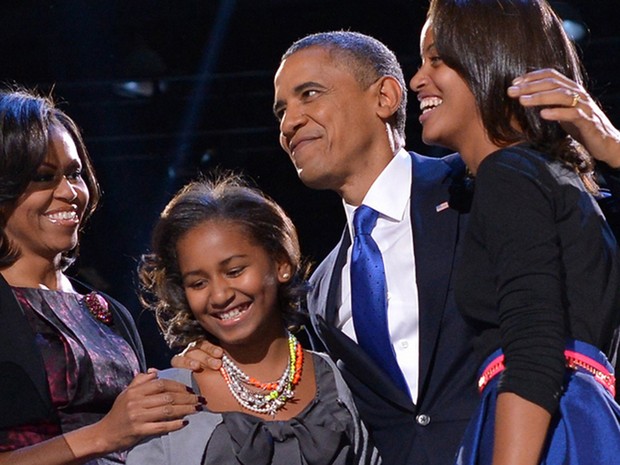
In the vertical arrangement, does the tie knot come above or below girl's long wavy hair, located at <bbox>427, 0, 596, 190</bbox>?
below

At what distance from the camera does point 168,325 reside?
2.41 metres

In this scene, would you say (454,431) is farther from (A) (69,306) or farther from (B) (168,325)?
(A) (69,306)

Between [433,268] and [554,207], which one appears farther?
[433,268]

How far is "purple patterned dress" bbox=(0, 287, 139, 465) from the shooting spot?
7.99 feet

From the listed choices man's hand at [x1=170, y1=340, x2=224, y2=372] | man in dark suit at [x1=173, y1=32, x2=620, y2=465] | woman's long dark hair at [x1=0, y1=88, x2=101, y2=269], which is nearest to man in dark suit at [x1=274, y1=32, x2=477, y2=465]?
man in dark suit at [x1=173, y1=32, x2=620, y2=465]

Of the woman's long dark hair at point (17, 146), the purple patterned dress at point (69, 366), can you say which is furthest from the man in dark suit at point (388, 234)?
the woman's long dark hair at point (17, 146)

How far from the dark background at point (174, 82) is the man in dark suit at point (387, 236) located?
1.66 metres

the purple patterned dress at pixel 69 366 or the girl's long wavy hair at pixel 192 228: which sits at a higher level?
the girl's long wavy hair at pixel 192 228

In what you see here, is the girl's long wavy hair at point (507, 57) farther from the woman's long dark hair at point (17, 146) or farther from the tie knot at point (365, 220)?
the woman's long dark hair at point (17, 146)

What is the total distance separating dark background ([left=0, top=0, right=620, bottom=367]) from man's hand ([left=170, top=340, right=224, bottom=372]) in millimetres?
2149

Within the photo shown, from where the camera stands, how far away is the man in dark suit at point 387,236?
2.24 m

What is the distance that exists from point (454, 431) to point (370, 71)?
0.95 metres

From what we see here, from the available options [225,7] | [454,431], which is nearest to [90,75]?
[225,7]

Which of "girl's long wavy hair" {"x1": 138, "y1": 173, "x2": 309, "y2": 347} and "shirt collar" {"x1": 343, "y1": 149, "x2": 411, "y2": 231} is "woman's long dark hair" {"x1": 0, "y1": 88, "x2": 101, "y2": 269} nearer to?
"girl's long wavy hair" {"x1": 138, "y1": 173, "x2": 309, "y2": 347}
